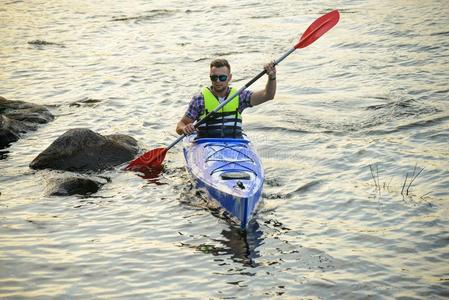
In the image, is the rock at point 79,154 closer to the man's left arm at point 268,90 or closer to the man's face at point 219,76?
the man's face at point 219,76

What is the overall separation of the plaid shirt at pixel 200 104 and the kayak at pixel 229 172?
0.35 metres

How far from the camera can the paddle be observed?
8.74 m

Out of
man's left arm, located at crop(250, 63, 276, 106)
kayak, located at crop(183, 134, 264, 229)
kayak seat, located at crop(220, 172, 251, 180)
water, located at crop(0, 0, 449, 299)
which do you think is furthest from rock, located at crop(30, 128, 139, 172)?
kayak seat, located at crop(220, 172, 251, 180)

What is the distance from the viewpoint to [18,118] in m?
12.0

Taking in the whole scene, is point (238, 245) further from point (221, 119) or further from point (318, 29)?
point (318, 29)

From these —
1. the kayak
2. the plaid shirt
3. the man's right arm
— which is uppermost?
the plaid shirt

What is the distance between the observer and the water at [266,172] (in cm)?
651

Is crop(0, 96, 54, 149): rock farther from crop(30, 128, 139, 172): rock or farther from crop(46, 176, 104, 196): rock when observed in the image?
crop(46, 176, 104, 196): rock

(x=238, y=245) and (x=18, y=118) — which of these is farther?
(x=18, y=118)

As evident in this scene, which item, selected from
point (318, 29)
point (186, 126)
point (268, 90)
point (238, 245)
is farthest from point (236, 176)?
point (318, 29)

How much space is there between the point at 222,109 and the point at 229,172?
1217 mm

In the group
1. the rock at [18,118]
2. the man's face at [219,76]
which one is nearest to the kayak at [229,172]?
the man's face at [219,76]

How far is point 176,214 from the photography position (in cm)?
806

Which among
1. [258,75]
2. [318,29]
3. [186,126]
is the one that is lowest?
[186,126]
